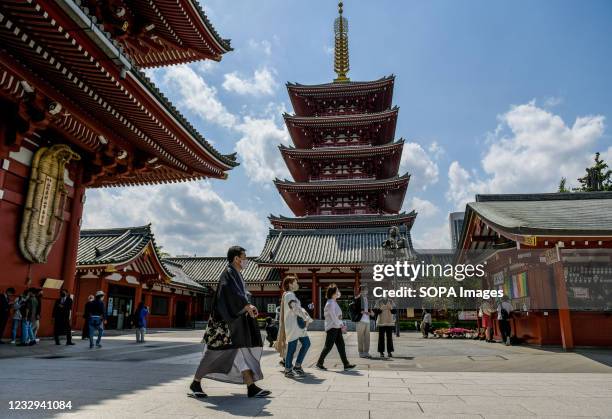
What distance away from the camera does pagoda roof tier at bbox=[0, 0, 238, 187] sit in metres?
6.68

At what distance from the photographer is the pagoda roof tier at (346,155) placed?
30422 millimetres

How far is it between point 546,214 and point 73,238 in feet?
44.4

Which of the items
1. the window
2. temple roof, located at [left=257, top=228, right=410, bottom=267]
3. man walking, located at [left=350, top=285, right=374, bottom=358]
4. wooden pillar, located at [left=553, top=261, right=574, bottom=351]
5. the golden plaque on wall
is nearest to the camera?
man walking, located at [left=350, top=285, right=374, bottom=358]

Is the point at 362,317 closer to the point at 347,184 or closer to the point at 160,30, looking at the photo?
the point at 160,30

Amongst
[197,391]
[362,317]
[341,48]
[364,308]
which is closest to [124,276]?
[362,317]

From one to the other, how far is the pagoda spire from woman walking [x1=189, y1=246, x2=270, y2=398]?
32886mm

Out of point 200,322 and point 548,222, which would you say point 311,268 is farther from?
point 548,222

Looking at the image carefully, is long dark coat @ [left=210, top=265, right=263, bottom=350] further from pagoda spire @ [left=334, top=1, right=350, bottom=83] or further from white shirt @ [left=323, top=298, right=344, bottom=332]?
pagoda spire @ [left=334, top=1, right=350, bottom=83]

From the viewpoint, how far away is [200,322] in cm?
2877

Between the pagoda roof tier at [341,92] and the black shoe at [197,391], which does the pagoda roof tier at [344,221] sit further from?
the black shoe at [197,391]

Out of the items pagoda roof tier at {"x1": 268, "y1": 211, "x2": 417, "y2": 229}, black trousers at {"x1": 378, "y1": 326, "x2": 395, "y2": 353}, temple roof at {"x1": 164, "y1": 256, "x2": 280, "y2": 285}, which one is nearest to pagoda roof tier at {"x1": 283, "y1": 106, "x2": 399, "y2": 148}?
pagoda roof tier at {"x1": 268, "y1": 211, "x2": 417, "y2": 229}

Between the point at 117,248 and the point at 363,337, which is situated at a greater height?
the point at 117,248

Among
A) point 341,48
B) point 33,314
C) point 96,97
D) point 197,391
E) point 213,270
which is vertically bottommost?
point 197,391

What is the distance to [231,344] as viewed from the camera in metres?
4.36
